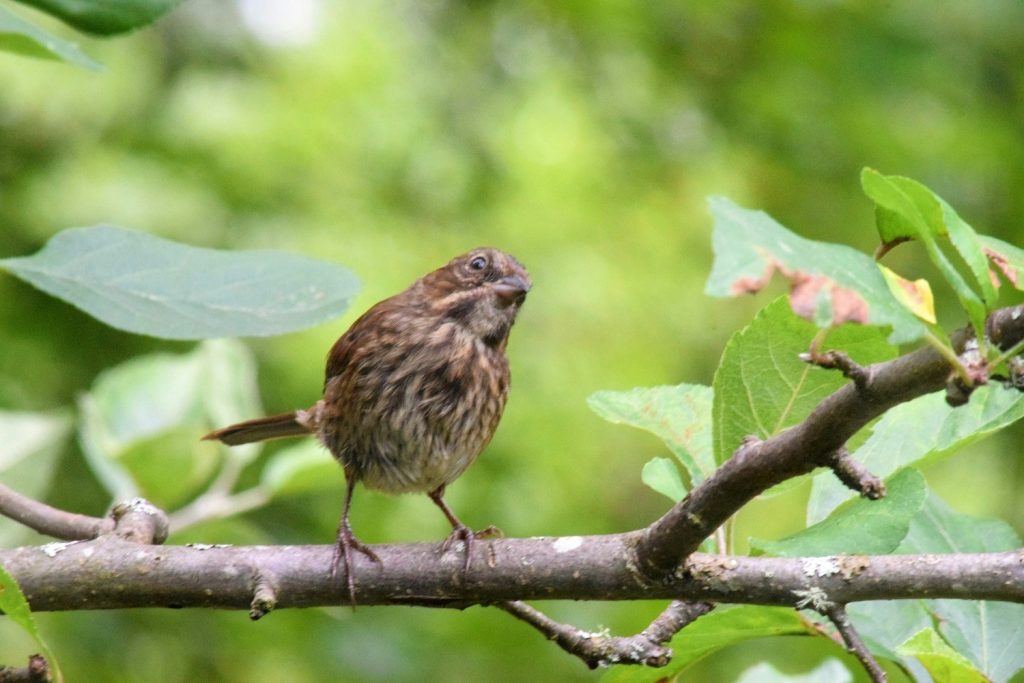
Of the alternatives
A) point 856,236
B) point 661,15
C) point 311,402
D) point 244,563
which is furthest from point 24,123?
point 244,563

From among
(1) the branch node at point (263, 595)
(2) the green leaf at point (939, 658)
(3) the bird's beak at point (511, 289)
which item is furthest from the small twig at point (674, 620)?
(3) the bird's beak at point (511, 289)

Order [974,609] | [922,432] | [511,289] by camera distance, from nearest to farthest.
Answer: [922,432] → [974,609] → [511,289]

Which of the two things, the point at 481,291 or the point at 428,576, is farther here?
the point at 481,291

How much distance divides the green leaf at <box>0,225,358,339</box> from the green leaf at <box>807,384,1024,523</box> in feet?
3.22

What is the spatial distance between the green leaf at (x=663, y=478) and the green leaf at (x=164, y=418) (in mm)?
1522

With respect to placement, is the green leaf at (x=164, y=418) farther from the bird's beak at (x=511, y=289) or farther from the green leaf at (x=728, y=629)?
the green leaf at (x=728, y=629)

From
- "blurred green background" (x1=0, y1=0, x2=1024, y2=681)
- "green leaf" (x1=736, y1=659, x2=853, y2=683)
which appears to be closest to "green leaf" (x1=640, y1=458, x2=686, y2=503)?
"green leaf" (x1=736, y1=659, x2=853, y2=683)

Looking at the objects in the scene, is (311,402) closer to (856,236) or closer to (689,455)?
(856,236)

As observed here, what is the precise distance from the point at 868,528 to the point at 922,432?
0.37 m

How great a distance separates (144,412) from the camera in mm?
3471

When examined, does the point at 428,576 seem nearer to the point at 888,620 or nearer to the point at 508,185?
the point at 888,620

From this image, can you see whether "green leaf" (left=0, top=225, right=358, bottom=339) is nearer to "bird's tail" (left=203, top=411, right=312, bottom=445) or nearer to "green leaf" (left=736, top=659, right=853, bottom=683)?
"green leaf" (left=736, top=659, right=853, bottom=683)

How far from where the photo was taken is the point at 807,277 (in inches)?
54.8

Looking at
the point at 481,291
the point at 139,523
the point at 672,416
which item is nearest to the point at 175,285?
the point at 139,523
